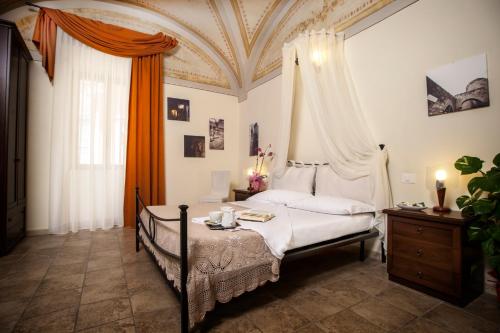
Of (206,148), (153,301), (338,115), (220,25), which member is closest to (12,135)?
(153,301)

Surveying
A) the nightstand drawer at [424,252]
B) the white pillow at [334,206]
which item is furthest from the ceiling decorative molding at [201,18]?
the nightstand drawer at [424,252]

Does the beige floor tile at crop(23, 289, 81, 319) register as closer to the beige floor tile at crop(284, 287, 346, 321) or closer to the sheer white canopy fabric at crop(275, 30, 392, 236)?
the beige floor tile at crop(284, 287, 346, 321)

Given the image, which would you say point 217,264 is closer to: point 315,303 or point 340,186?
point 315,303

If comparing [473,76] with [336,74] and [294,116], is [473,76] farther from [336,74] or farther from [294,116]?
[294,116]

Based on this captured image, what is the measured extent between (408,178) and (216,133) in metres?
3.77

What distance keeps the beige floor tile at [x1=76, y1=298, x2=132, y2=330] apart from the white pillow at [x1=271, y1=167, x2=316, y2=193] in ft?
7.82

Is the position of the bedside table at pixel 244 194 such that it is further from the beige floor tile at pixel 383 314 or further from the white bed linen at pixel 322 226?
the beige floor tile at pixel 383 314

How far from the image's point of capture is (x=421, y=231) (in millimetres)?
2033

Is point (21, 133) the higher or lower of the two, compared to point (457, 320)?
higher

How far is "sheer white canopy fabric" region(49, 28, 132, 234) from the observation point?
380 centimetres

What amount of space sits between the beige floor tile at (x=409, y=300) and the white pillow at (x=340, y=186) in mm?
922

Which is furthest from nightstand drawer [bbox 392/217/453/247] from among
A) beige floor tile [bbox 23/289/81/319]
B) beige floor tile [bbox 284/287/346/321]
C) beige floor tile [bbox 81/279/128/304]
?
beige floor tile [bbox 23/289/81/319]

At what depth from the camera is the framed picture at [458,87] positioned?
2.08 m

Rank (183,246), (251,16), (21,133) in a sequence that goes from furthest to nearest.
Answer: (251,16) < (21,133) < (183,246)
